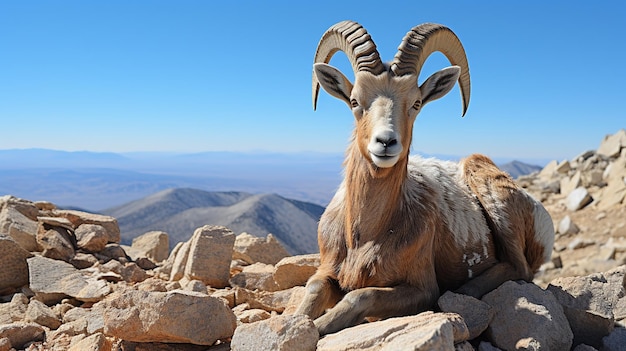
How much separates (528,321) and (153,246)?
24.3ft

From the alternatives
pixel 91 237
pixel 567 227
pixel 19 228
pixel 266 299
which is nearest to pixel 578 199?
pixel 567 227

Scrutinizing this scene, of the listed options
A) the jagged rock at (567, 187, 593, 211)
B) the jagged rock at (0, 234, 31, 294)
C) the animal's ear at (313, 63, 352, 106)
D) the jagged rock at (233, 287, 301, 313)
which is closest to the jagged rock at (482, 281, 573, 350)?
the jagged rock at (233, 287, 301, 313)

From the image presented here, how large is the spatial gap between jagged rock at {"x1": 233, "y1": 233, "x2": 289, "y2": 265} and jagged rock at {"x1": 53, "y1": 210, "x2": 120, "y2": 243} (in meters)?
2.24

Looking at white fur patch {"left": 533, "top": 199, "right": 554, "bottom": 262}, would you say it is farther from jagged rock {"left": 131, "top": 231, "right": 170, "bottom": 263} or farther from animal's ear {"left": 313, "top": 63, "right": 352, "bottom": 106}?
jagged rock {"left": 131, "top": 231, "right": 170, "bottom": 263}

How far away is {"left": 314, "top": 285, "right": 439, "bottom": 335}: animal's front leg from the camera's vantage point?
4883 mm

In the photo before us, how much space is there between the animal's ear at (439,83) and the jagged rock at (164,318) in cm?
332

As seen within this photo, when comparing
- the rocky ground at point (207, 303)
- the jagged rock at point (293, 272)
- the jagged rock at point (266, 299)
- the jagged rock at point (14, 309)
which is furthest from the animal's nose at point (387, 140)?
the jagged rock at point (14, 309)

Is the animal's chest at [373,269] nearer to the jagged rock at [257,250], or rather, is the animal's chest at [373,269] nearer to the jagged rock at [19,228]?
the jagged rock at [257,250]

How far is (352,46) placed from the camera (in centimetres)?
592

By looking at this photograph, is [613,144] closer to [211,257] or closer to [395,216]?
[395,216]

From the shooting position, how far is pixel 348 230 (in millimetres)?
5738

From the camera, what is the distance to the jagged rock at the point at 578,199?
63.8ft

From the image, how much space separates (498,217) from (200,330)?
425 centimetres

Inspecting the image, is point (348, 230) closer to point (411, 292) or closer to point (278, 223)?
point (411, 292)
